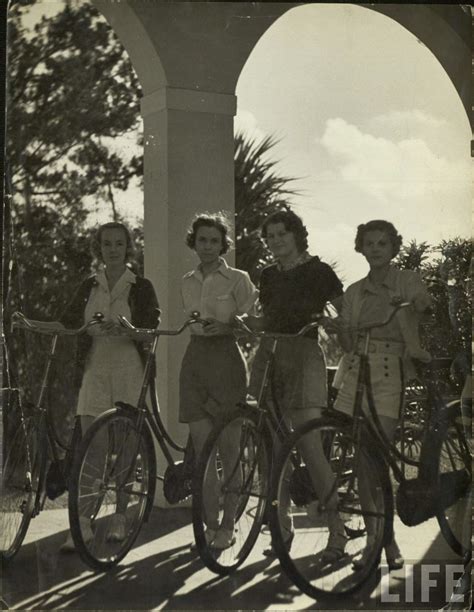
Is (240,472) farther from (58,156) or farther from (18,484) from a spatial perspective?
(58,156)

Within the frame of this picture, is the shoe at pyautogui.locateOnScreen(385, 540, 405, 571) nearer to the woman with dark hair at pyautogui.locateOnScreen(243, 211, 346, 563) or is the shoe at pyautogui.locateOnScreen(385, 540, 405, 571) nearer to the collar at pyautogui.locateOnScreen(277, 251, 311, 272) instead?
the woman with dark hair at pyautogui.locateOnScreen(243, 211, 346, 563)

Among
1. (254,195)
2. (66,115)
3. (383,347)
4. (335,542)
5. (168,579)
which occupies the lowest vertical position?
(168,579)

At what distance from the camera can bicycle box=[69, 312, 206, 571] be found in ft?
8.25

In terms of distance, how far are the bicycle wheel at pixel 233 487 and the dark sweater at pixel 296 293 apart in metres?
0.34

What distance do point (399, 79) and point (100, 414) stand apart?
161 cm

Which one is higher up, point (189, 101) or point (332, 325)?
point (189, 101)

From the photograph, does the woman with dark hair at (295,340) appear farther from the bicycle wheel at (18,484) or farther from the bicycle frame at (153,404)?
the bicycle wheel at (18,484)

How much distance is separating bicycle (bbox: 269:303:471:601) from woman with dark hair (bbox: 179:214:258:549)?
0.22 m

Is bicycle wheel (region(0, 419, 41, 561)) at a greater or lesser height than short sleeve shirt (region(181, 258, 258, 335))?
lesser

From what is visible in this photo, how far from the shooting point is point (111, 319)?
102 inches

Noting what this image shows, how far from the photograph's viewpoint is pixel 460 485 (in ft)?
8.70

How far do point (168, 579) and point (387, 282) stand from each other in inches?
51.1

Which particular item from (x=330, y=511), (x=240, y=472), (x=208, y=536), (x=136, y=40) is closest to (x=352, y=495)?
(x=330, y=511)

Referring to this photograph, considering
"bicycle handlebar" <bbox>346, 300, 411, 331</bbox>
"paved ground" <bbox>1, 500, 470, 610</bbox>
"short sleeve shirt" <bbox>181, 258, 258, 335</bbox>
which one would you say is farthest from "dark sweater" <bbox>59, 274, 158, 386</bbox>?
"bicycle handlebar" <bbox>346, 300, 411, 331</bbox>
